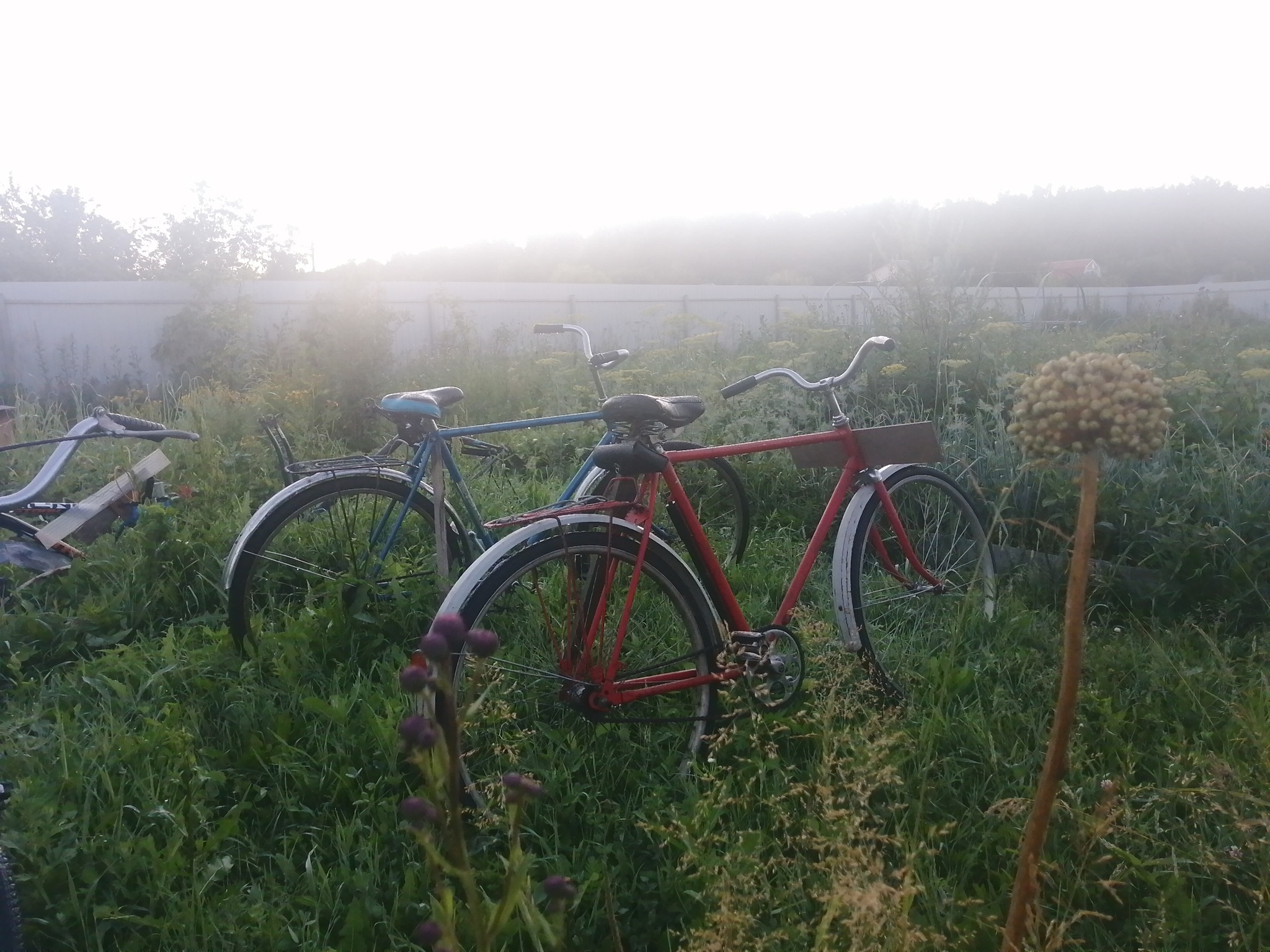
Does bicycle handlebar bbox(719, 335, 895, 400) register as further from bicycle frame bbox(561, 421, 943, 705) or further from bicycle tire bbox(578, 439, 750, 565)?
bicycle tire bbox(578, 439, 750, 565)

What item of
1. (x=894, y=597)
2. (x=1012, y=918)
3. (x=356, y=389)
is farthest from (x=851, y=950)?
(x=356, y=389)

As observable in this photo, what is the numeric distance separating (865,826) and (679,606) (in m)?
0.69

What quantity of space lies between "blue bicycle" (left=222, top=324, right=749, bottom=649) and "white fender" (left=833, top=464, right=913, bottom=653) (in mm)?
532

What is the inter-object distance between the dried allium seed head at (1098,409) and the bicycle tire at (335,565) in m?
2.32

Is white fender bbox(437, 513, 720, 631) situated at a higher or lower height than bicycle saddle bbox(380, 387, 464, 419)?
lower

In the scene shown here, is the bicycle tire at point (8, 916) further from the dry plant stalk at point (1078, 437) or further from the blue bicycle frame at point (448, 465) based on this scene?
the dry plant stalk at point (1078, 437)

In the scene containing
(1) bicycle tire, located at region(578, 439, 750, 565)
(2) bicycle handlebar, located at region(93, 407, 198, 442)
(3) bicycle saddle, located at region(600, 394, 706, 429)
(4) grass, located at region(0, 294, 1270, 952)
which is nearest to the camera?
(4) grass, located at region(0, 294, 1270, 952)

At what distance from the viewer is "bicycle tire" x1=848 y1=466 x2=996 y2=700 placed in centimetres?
280

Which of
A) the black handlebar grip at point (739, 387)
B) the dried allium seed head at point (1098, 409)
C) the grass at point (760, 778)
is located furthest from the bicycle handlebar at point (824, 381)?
the dried allium seed head at point (1098, 409)

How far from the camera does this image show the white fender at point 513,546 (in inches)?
82.8

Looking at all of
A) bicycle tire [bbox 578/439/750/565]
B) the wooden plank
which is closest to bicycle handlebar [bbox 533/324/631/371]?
bicycle tire [bbox 578/439/750/565]

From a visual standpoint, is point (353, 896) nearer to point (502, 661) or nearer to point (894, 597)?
point (502, 661)

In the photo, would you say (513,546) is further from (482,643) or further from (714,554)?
(482,643)

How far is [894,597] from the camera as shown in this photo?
→ 3.02 meters
